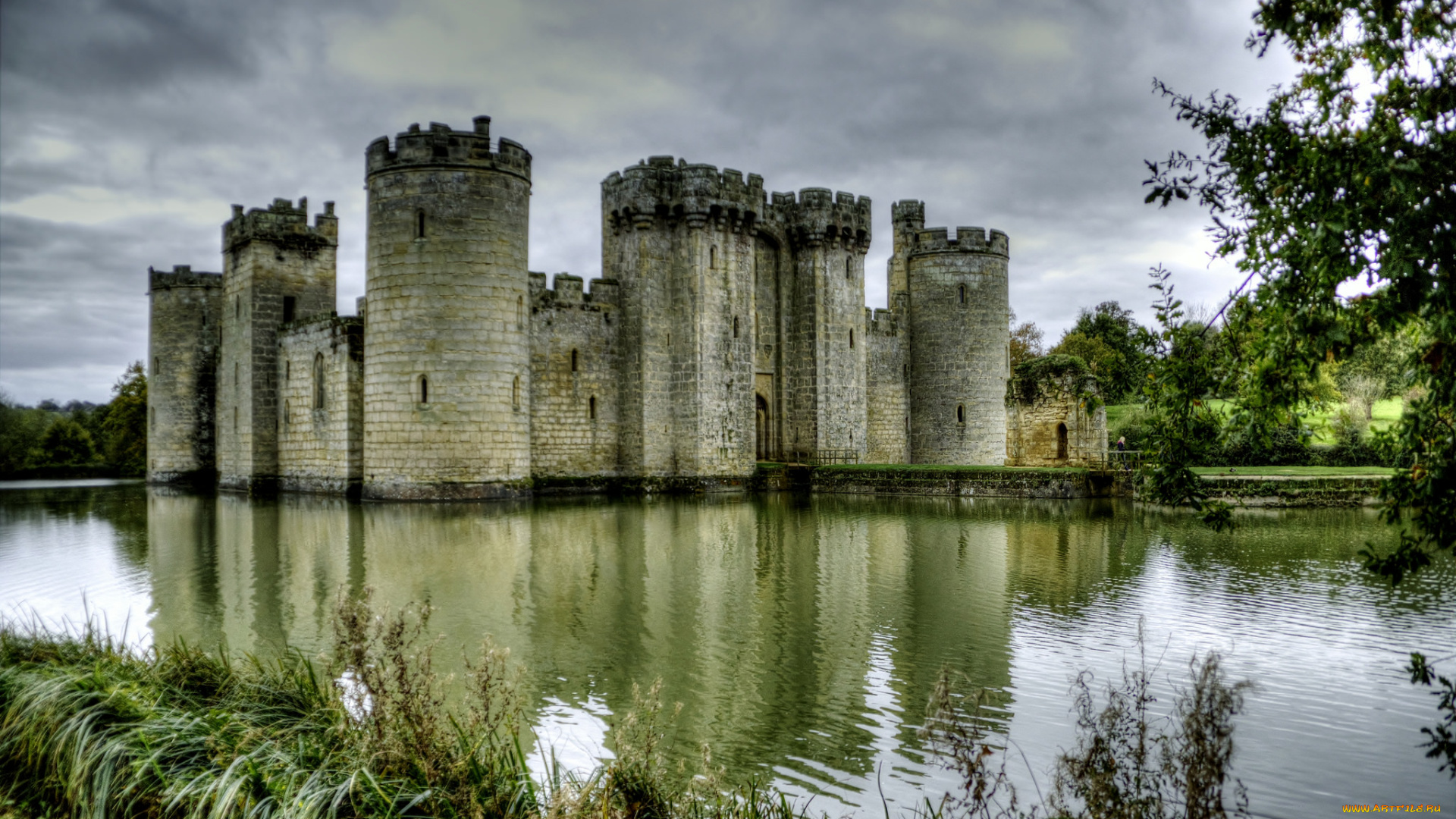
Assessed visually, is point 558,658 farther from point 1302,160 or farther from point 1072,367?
point 1072,367

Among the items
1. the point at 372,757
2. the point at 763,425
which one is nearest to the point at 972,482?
the point at 763,425

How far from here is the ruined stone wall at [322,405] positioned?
24078mm

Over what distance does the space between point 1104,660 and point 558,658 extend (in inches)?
156

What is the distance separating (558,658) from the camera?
23.2ft

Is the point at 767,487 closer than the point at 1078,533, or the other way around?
the point at 1078,533

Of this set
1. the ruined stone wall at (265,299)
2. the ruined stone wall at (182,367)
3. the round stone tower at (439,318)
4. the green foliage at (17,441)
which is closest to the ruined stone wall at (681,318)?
the round stone tower at (439,318)

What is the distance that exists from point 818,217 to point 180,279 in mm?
21536

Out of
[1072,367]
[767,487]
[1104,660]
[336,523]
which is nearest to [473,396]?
[336,523]

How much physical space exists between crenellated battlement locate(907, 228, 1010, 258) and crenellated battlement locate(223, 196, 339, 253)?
1949 cm

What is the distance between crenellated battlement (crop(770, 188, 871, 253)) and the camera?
30.1 metres

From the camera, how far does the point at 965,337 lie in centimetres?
3419

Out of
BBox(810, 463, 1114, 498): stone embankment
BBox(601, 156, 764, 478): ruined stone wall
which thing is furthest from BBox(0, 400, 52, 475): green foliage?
BBox(810, 463, 1114, 498): stone embankment

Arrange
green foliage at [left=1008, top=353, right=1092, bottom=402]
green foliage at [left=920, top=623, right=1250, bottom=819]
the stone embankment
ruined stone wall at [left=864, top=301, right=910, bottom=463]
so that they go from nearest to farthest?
green foliage at [left=920, top=623, right=1250, bottom=819] → the stone embankment → green foliage at [left=1008, top=353, right=1092, bottom=402] → ruined stone wall at [left=864, top=301, right=910, bottom=463]

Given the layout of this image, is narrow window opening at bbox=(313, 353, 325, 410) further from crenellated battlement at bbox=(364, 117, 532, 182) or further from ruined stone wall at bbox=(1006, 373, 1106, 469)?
ruined stone wall at bbox=(1006, 373, 1106, 469)
